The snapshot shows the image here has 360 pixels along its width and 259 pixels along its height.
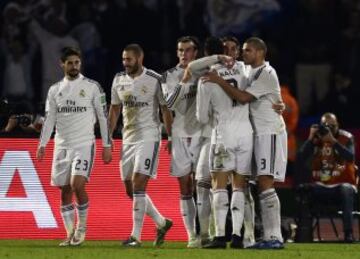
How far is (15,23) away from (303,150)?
537cm

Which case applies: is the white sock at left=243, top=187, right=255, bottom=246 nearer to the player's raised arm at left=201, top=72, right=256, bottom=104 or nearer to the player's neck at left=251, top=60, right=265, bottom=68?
the player's raised arm at left=201, top=72, right=256, bottom=104

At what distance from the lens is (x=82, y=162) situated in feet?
62.0

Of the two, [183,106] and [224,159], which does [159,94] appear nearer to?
[183,106]

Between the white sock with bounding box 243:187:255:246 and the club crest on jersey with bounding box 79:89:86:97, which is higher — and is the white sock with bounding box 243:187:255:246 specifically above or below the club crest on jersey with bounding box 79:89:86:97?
below

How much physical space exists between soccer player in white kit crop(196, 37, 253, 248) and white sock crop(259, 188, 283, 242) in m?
0.24

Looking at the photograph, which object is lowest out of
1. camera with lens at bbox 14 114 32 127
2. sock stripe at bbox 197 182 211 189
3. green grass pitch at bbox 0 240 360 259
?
green grass pitch at bbox 0 240 360 259

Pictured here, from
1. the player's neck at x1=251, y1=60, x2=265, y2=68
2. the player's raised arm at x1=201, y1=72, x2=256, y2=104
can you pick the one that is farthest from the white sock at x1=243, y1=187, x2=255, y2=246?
the player's neck at x1=251, y1=60, x2=265, y2=68

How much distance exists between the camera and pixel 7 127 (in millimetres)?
20766

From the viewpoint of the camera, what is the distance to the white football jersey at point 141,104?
19.0 meters

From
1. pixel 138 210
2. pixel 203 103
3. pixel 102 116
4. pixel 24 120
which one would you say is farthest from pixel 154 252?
pixel 24 120

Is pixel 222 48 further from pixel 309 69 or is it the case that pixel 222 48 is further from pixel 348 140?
pixel 309 69

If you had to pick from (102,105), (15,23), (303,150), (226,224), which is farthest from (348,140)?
(15,23)

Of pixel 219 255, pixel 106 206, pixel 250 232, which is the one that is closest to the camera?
pixel 219 255

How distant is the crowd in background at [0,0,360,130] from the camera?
2486 cm
